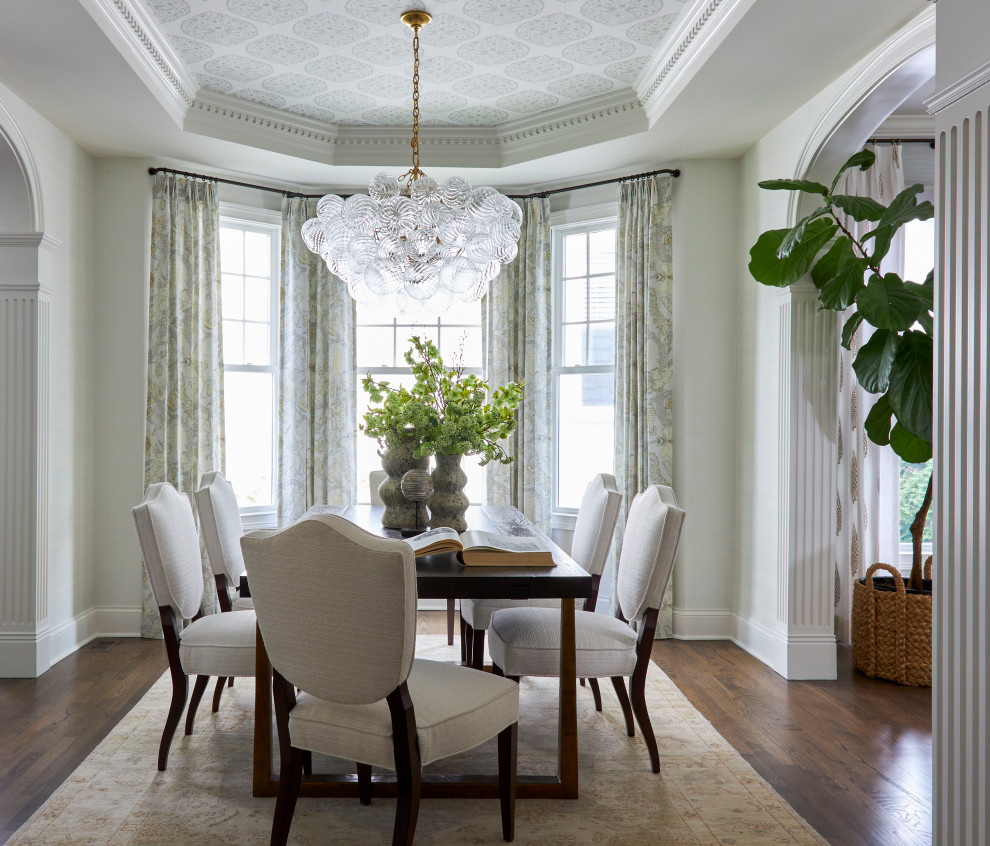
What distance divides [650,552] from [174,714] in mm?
1762

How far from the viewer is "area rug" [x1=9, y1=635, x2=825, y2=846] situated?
2.43 m

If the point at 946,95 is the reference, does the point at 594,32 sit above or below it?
above

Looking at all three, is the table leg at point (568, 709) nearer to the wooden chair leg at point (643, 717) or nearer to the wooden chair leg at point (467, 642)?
the wooden chair leg at point (643, 717)

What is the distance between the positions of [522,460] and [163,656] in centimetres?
240

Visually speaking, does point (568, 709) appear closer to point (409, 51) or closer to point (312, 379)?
point (409, 51)

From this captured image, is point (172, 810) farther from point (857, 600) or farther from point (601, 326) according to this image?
point (601, 326)

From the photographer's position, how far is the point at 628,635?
293 centimetres

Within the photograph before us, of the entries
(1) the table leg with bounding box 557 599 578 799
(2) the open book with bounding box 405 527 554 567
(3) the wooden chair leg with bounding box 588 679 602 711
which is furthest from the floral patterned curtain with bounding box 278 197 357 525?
(1) the table leg with bounding box 557 599 578 799

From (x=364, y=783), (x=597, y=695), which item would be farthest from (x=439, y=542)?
→ (x=597, y=695)

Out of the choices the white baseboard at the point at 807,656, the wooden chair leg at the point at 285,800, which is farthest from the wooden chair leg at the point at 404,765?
the white baseboard at the point at 807,656

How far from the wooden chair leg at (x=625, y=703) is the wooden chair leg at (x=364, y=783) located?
0.97 m

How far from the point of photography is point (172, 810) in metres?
2.57

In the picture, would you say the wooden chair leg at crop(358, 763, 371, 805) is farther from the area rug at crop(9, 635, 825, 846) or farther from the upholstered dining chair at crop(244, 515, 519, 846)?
the upholstered dining chair at crop(244, 515, 519, 846)

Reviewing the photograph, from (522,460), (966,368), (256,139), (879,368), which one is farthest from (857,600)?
(256,139)
